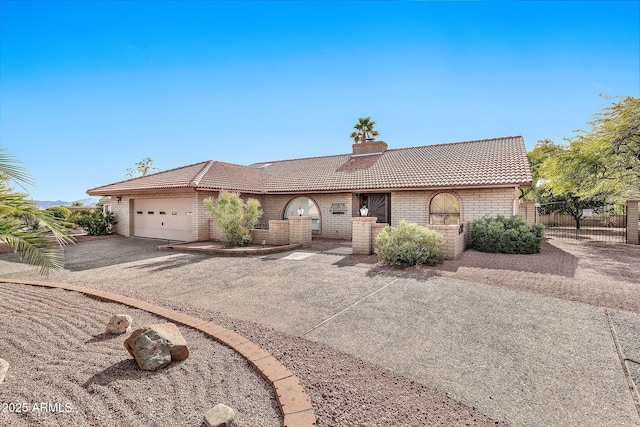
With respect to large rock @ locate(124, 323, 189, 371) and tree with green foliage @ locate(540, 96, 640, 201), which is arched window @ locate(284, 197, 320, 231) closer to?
large rock @ locate(124, 323, 189, 371)

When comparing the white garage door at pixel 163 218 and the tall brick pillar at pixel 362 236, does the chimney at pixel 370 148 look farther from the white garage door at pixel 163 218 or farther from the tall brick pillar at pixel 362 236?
the white garage door at pixel 163 218

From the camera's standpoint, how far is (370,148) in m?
20.9

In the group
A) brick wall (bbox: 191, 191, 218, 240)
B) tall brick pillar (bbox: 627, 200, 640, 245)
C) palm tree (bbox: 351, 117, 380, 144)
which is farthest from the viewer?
palm tree (bbox: 351, 117, 380, 144)

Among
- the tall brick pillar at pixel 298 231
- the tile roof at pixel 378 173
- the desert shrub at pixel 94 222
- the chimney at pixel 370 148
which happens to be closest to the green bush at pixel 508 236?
the tile roof at pixel 378 173

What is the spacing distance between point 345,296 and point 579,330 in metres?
3.71

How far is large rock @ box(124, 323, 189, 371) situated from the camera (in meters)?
3.01

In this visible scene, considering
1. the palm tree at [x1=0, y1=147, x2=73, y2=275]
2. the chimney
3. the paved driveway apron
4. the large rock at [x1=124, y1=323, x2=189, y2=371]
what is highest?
the chimney

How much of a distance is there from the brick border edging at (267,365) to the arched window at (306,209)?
1223cm

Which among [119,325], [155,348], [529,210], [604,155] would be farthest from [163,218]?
[604,155]

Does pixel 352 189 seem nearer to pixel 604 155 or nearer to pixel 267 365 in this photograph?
pixel 267 365

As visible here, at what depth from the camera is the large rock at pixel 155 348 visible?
3.01m

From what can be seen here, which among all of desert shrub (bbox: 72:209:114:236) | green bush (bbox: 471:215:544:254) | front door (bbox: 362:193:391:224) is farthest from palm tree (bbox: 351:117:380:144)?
desert shrub (bbox: 72:209:114:236)

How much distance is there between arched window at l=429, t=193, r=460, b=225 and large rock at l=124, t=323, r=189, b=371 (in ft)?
43.0

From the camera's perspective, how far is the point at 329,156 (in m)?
22.4
